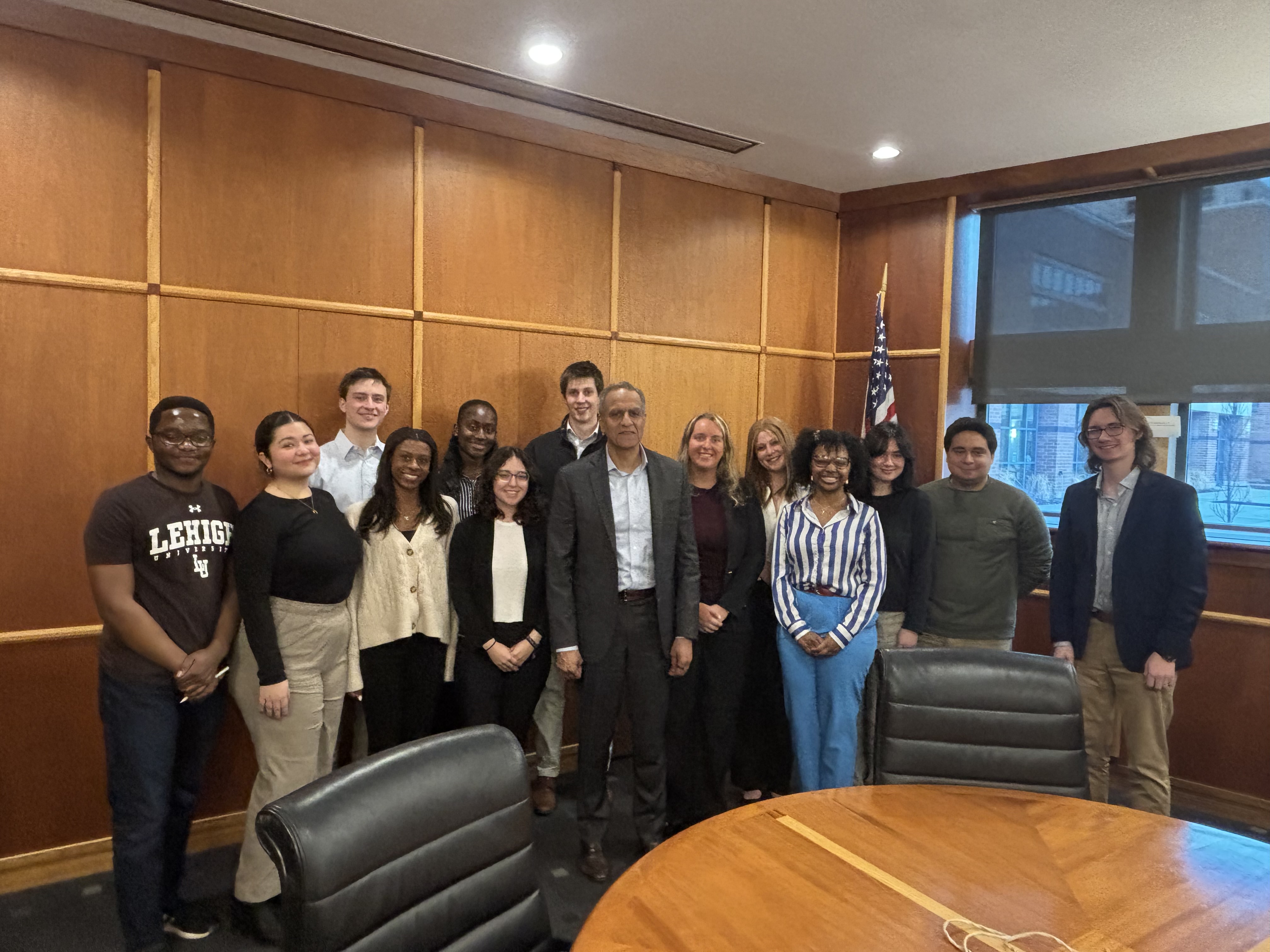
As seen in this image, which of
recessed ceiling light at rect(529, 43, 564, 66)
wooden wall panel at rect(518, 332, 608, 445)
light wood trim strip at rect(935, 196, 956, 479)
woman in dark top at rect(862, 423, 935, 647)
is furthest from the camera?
light wood trim strip at rect(935, 196, 956, 479)

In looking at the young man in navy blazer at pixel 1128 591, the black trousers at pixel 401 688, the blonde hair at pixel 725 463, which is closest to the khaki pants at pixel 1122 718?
the young man in navy blazer at pixel 1128 591

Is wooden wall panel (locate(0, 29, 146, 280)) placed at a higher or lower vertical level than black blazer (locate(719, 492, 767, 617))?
higher

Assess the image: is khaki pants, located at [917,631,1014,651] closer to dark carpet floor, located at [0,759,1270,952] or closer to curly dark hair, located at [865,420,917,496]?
curly dark hair, located at [865,420,917,496]

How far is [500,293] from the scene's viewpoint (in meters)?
4.17

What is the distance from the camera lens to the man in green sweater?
350cm

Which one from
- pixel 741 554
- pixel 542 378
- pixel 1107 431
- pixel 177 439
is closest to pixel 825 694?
pixel 741 554

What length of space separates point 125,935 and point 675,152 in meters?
4.25

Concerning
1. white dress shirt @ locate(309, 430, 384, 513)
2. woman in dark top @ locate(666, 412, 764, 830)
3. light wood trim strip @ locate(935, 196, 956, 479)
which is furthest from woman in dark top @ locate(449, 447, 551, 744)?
light wood trim strip @ locate(935, 196, 956, 479)

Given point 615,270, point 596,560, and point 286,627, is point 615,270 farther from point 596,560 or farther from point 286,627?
point 286,627

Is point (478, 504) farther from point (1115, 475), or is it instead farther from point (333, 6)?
point (1115, 475)

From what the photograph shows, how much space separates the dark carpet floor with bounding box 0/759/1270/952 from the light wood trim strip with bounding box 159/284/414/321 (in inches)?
89.0

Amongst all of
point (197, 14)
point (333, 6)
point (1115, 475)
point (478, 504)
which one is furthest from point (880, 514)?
point (197, 14)

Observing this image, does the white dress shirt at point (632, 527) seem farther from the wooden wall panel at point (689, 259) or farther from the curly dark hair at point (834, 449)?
the wooden wall panel at point (689, 259)

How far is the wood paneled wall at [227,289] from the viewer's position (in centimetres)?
310
